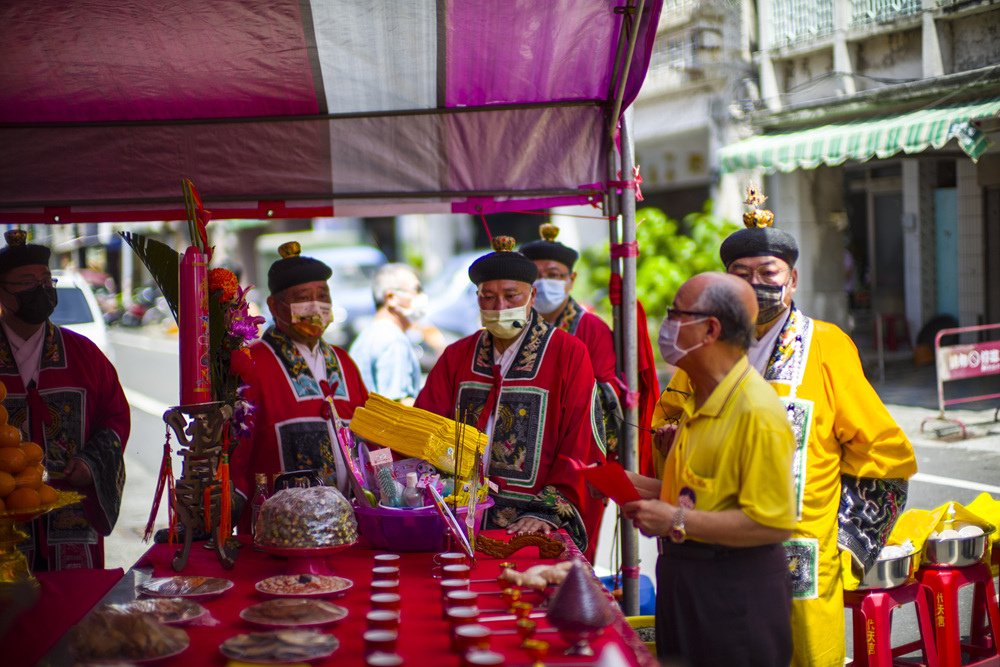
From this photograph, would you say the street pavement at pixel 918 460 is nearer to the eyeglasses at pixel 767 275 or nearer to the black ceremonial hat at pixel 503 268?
the black ceremonial hat at pixel 503 268

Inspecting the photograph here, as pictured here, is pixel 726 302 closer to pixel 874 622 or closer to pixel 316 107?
pixel 874 622

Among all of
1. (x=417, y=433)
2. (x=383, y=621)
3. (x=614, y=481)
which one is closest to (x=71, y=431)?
(x=417, y=433)

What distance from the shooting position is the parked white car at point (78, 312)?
9688mm

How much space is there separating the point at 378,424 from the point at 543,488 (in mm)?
882

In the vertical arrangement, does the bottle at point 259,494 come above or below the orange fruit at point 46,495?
below

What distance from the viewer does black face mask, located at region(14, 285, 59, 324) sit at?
14.3 feet

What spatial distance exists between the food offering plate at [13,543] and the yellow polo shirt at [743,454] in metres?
1.81

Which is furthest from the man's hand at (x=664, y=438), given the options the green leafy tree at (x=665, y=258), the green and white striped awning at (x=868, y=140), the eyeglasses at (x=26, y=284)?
the green leafy tree at (x=665, y=258)

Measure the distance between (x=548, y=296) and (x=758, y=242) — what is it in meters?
2.36

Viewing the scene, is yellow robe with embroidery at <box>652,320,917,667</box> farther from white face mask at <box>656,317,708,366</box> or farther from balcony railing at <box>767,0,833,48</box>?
balcony railing at <box>767,0,833,48</box>

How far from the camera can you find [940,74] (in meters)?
9.49

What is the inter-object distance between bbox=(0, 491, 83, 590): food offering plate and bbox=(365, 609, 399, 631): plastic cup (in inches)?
42.6

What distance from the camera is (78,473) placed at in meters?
4.28

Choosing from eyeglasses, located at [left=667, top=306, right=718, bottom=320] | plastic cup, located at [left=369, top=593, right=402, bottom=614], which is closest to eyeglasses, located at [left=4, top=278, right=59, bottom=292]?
plastic cup, located at [left=369, top=593, right=402, bottom=614]
